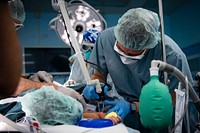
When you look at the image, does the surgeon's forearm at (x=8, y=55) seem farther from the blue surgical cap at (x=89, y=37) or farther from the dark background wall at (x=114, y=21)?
the dark background wall at (x=114, y=21)

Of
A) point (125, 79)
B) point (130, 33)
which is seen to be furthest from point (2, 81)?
point (125, 79)

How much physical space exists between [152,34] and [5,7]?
1121mm

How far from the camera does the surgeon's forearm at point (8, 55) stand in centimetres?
55

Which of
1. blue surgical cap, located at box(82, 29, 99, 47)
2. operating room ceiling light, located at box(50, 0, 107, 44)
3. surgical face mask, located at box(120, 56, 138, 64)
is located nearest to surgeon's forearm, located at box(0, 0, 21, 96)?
surgical face mask, located at box(120, 56, 138, 64)

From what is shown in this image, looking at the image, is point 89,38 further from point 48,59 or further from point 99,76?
point 48,59

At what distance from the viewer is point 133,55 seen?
1.66 metres

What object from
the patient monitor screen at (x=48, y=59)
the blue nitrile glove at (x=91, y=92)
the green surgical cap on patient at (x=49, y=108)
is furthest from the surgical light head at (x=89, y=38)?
the patient monitor screen at (x=48, y=59)

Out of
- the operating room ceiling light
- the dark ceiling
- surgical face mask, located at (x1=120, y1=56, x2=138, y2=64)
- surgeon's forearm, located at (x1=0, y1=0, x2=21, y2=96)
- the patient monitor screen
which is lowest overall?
the patient monitor screen

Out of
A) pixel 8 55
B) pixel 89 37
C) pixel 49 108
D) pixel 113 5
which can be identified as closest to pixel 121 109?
pixel 49 108

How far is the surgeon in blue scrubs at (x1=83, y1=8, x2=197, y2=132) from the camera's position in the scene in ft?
5.09

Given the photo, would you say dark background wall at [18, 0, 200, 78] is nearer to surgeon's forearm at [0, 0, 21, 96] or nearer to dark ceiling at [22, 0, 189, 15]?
dark ceiling at [22, 0, 189, 15]

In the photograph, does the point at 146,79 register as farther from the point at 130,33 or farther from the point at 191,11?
the point at 191,11

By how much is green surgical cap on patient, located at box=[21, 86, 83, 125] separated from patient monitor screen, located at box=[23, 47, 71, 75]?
3761 mm

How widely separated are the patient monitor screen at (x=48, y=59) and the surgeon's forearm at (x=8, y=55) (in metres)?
4.23
